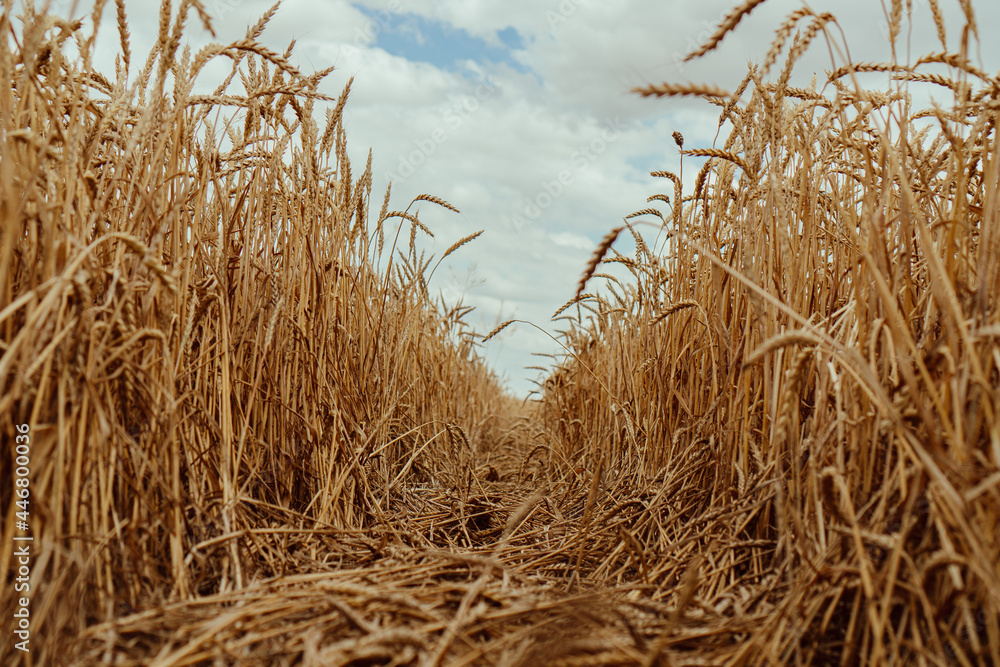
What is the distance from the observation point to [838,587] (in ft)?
3.00

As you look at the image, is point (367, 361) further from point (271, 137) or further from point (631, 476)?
point (631, 476)

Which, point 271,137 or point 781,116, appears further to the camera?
point 271,137

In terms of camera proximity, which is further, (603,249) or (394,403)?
(394,403)

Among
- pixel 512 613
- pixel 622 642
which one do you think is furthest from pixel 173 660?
pixel 622 642

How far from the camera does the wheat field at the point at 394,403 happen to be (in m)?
0.86

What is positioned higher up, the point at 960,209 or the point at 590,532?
the point at 960,209

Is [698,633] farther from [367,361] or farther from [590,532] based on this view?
[367,361]

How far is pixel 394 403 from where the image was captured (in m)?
2.00

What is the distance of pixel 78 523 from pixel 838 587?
3.61 feet

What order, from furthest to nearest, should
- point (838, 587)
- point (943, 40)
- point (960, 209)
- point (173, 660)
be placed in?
point (943, 40)
point (960, 209)
point (838, 587)
point (173, 660)

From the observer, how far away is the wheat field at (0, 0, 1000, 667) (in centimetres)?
86

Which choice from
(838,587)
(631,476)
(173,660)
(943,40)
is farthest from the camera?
(631,476)

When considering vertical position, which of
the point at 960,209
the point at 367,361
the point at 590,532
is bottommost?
the point at 590,532

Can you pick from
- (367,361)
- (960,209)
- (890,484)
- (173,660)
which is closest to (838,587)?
(890,484)
